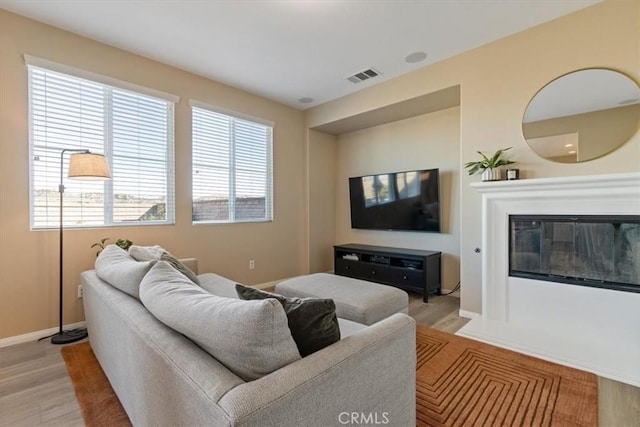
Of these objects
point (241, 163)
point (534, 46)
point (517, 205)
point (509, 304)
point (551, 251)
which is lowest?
point (509, 304)

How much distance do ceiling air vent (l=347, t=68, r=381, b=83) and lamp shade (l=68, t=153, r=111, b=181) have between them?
111 inches

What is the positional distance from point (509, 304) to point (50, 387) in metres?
3.61

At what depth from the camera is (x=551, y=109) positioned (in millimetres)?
2664

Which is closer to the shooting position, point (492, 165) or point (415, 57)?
point (492, 165)

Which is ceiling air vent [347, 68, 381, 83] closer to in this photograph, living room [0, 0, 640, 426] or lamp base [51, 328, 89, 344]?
living room [0, 0, 640, 426]

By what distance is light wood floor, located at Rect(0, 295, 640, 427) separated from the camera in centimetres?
161

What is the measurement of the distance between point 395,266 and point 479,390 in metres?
2.09

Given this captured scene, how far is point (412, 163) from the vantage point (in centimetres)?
429

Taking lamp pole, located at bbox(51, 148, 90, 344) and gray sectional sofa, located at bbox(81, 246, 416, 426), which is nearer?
gray sectional sofa, located at bbox(81, 246, 416, 426)

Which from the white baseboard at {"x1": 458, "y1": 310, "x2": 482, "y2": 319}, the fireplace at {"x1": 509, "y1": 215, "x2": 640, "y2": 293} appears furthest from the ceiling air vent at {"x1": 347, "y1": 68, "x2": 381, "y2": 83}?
the white baseboard at {"x1": 458, "y1": 310, "x2": 482, "y2": 319}

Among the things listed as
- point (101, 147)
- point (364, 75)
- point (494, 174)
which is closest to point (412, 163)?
A: point (364, 75)

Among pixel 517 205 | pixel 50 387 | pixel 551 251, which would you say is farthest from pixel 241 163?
pixel 551 251

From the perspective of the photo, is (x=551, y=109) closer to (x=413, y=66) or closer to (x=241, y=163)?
(x=413, y=66)
